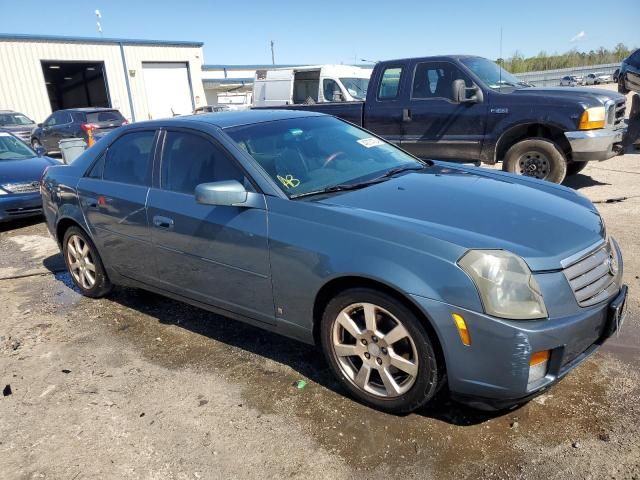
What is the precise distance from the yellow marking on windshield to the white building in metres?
25.6

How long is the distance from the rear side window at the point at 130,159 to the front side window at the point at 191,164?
227 millimetres

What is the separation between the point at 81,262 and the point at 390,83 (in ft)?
18.4

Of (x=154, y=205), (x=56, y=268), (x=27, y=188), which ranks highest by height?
(x=154, y=205)

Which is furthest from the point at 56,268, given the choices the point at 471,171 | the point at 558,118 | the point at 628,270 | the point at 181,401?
the point at 558,118

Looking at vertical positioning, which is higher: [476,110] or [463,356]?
[476,110]

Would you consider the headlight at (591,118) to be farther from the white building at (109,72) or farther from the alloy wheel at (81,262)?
the white building at (109,72)

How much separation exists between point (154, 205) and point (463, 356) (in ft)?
7.96

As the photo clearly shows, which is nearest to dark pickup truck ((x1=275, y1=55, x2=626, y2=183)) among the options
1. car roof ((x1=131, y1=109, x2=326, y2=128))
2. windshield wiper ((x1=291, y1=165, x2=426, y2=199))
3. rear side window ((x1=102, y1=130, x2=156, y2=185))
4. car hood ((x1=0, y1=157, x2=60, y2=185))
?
car roof ((x1=131, y1=109, x2=326, y2=128))

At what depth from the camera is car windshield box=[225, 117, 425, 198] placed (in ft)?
10.8

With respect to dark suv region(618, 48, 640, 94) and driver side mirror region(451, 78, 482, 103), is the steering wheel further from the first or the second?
dark suv region(618, 48, 640, 94)

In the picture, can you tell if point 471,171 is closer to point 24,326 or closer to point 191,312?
point 191,312

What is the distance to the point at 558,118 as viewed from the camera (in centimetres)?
693

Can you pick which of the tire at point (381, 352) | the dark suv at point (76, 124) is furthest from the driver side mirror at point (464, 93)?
the dark suv at point (76, 124)

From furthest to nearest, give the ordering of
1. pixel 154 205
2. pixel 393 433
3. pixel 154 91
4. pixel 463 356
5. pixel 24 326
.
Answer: pixel 154 91
pixel 24 326
pixel 154 205
pixel 393 433
pixel 463 356
